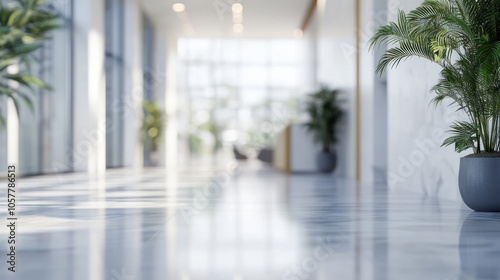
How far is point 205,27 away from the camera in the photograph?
21406 millimetres

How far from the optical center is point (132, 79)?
18.2 m

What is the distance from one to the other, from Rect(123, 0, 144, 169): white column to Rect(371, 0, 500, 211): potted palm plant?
14.0m

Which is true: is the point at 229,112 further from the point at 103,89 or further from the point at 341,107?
the point at 341,107

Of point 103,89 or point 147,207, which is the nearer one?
point 147,207

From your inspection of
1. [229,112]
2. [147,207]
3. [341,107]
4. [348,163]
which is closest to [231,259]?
[147,207]

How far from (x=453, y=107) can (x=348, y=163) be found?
6.25 m

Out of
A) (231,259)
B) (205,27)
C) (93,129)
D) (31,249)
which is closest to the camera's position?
(231,259)

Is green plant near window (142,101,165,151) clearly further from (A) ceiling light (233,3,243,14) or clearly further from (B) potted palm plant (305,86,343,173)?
(B) potted palm plant (305,86,343,173)

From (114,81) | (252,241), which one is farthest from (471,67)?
(114,81)

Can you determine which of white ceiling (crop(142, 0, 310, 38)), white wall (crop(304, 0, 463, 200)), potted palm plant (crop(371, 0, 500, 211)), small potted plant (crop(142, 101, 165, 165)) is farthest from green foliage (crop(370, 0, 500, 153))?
small potted plant (crop(142, 101, 165, 165))

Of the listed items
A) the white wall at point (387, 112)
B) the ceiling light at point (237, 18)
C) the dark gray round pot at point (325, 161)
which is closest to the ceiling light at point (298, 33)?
the ceiling light at point (237, 18)

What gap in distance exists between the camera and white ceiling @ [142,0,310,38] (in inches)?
717

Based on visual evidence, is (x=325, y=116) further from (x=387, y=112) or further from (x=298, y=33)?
Answer: (x=298, y=33)

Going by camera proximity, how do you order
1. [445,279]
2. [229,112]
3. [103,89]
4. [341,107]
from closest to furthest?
[445,279], [341,107], [103,89], [229,112]
